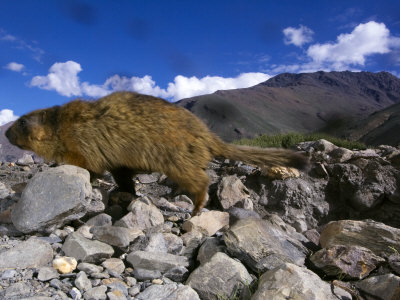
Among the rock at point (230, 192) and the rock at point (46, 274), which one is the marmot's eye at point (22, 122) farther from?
the rock at point (230, 192)

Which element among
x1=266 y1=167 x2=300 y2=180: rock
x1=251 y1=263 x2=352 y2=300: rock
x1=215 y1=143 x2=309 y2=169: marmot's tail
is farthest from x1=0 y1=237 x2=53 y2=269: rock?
x1=266 y1=167 x2=300 y2=180: rock

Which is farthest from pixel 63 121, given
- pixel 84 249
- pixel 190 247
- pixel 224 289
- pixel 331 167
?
pixel 331 167

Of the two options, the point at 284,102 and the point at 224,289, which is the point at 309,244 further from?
the point at 284,102

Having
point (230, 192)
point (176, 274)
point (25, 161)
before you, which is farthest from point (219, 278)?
point (25, 161)

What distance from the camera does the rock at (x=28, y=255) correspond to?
3.03 m

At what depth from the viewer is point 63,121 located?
16.1 feet

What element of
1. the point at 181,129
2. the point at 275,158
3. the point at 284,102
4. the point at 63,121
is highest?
the point at 284,102

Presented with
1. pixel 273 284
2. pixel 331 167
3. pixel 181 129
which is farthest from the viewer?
pixel 331 167

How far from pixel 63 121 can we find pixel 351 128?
28.0m

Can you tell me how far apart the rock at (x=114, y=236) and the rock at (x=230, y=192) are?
2.48 m

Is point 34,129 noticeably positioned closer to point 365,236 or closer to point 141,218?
point 141,218

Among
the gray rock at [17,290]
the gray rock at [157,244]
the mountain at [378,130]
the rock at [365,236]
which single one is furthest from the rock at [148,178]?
the mountain at [378,130]

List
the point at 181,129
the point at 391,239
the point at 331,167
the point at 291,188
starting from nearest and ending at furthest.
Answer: the point at 391,239
the point at 181,129
the point at 291,188
the point at 331,167

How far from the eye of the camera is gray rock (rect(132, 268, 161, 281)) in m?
2.94
